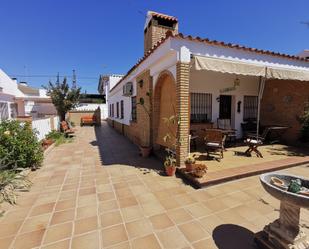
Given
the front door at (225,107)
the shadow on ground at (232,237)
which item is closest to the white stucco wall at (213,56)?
the front door at (225,107)

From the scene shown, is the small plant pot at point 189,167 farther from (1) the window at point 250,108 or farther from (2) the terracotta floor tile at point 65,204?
(1) the window at point 250,108

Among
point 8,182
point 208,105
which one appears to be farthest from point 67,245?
point 208,105

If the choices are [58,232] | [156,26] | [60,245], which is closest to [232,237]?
[60,245]

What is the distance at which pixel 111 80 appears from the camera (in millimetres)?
20531

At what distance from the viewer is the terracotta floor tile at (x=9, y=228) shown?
2592 mm

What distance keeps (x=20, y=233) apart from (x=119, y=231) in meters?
1.47

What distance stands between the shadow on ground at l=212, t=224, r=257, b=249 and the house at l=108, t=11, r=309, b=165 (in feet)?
8.01

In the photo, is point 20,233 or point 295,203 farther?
point 20,233

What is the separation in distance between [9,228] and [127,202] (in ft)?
6.16

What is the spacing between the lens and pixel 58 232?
2.60m

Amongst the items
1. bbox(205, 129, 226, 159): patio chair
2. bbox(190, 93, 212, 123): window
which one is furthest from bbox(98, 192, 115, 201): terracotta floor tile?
bbox(190, 93, 212, 123): window

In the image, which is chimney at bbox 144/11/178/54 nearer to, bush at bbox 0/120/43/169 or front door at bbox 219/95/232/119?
front door at bbox 219/95/232/119

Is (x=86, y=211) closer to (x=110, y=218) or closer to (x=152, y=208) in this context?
(x=110, y=218)

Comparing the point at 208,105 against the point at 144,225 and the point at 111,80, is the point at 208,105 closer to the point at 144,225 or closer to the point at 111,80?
the point at 144,225
